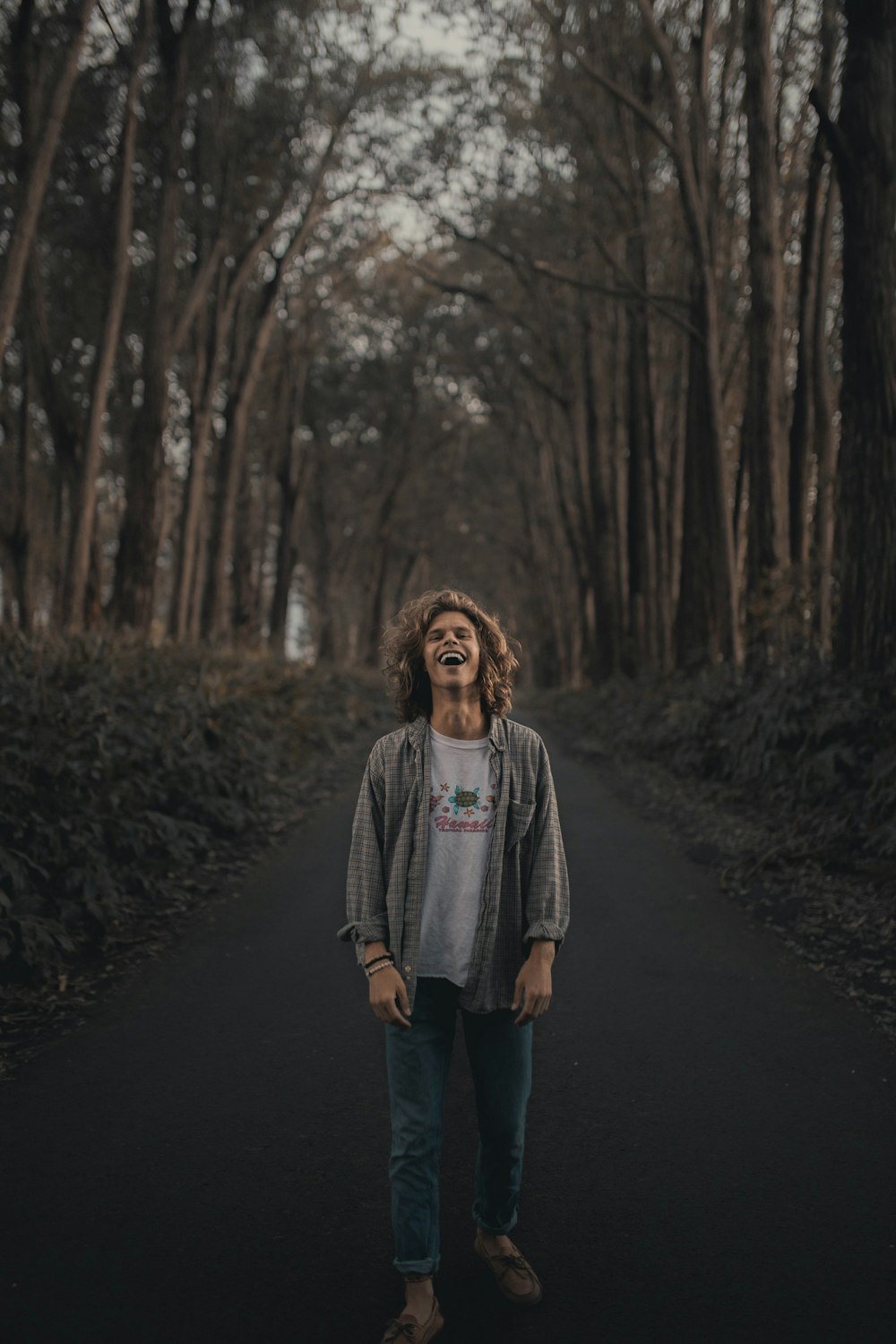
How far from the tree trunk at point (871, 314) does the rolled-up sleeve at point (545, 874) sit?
23.6 feet

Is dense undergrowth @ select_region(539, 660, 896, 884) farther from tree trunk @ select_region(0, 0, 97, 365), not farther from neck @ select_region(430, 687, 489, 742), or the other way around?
tree trunk @ select_region(0, 0, 97, 365)

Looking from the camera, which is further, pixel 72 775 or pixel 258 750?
pixel 258 750

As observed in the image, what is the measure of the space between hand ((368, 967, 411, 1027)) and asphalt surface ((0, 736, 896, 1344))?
29.5 inches

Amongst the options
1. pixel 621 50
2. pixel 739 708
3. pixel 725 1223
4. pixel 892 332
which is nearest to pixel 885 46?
pixel 892 332

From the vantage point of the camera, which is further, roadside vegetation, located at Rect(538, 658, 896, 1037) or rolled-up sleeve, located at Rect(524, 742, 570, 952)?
roadside vegetation, located at Rect(538, 658, 896, 1037)

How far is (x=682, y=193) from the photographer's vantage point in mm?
14492

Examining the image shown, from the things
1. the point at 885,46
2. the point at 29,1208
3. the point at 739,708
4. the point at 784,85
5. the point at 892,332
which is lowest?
the point at 29,1208

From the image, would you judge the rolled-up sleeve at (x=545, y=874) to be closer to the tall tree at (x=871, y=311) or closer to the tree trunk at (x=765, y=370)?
the tall tree at (x=871, y=311)

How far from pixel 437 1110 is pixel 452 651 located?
1179 mm

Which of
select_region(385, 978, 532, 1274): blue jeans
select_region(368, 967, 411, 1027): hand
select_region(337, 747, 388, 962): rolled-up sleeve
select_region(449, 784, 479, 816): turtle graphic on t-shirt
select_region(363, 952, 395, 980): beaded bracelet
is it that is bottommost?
select_region(385, 978, 532, 1274): blue jeans

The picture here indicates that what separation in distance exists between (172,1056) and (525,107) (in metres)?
18.6

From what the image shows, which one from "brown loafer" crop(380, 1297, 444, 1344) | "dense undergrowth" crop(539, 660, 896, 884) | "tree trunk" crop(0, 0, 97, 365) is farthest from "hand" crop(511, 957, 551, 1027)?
"tree trunk" crop(0, 0, 97, 365)

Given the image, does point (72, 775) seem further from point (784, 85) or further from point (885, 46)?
point (784, 85)

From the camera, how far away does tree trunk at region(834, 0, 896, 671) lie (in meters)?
9.26
